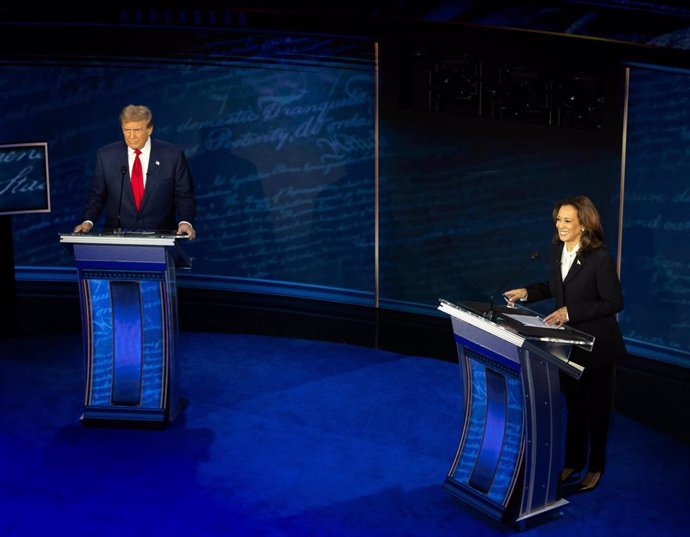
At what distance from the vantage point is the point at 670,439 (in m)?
4.89

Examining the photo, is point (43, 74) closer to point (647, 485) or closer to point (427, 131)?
point (427, 131)

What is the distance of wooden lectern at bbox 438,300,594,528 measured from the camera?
11.7 feet

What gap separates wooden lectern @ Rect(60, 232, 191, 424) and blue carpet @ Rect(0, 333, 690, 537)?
163mm

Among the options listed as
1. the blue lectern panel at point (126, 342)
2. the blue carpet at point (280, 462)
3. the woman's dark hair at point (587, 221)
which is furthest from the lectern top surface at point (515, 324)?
the blue lectern panel at point (126, 342)

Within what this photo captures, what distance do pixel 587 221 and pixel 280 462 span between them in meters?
1.86

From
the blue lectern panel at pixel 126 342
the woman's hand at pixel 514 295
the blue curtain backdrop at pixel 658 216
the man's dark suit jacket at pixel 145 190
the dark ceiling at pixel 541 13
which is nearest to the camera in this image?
the woman's hand at pixel 514 295

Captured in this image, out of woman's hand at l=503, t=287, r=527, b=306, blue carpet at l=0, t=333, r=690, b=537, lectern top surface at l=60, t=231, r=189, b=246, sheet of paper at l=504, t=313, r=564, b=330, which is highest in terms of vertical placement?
lectern top surface at l=60, t=231, r=189, b=246

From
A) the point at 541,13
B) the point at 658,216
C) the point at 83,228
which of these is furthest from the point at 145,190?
the point at 658,216

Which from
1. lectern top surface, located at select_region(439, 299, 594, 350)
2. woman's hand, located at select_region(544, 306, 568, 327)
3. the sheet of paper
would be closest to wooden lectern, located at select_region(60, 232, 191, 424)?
lectern top surface, located at select_region(439, 299, 594, 350)

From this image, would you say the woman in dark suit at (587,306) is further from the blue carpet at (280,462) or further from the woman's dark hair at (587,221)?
the blue carpet at (280,462)

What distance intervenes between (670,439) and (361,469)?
1.70 meters

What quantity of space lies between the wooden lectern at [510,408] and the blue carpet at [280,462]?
13 cm

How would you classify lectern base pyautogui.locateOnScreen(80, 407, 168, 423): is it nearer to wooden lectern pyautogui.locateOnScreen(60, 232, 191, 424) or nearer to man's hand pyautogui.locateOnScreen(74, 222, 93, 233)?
wooden lectern pyautogui.locateOnScreen(60, 232, 191, 424)

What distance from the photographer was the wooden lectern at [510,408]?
140 inches
